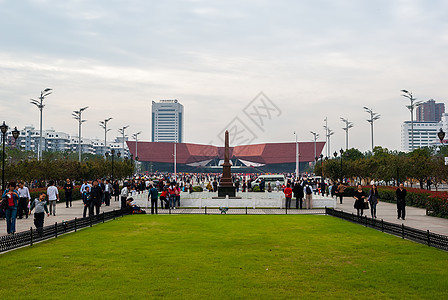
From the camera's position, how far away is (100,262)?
7.95 m

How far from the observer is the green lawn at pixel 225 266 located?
6.07 metres

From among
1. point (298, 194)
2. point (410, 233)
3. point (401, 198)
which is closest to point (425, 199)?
point (298, 194)

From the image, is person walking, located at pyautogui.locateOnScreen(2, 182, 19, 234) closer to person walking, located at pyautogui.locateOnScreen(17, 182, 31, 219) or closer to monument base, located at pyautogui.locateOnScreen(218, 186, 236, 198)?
person walking, located at pyautogui.locateOnScreen(17, 182, 31, 219)

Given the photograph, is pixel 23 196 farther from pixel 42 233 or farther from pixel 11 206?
pixel 42 233

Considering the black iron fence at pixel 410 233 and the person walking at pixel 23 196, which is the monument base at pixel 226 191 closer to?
the black iron fence at pixel 410 233

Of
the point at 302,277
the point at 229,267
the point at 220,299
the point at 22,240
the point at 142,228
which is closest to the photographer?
the point at 220,299

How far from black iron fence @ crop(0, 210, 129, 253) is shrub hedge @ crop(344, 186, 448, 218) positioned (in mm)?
12669

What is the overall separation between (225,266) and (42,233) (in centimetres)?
518

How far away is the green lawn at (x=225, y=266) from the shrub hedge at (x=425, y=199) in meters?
6.91

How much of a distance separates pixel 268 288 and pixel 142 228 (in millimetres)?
7485

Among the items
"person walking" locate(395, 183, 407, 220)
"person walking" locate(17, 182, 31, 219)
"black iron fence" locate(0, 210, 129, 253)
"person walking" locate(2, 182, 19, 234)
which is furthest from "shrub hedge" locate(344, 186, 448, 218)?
"person walking" locate(17, 182, 31, 219)

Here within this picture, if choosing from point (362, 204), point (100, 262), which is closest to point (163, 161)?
point (362, 204)

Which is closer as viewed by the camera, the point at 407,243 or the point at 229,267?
the point at 229,267

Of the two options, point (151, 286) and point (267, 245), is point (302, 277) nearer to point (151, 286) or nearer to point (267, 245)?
point (151, 286)
